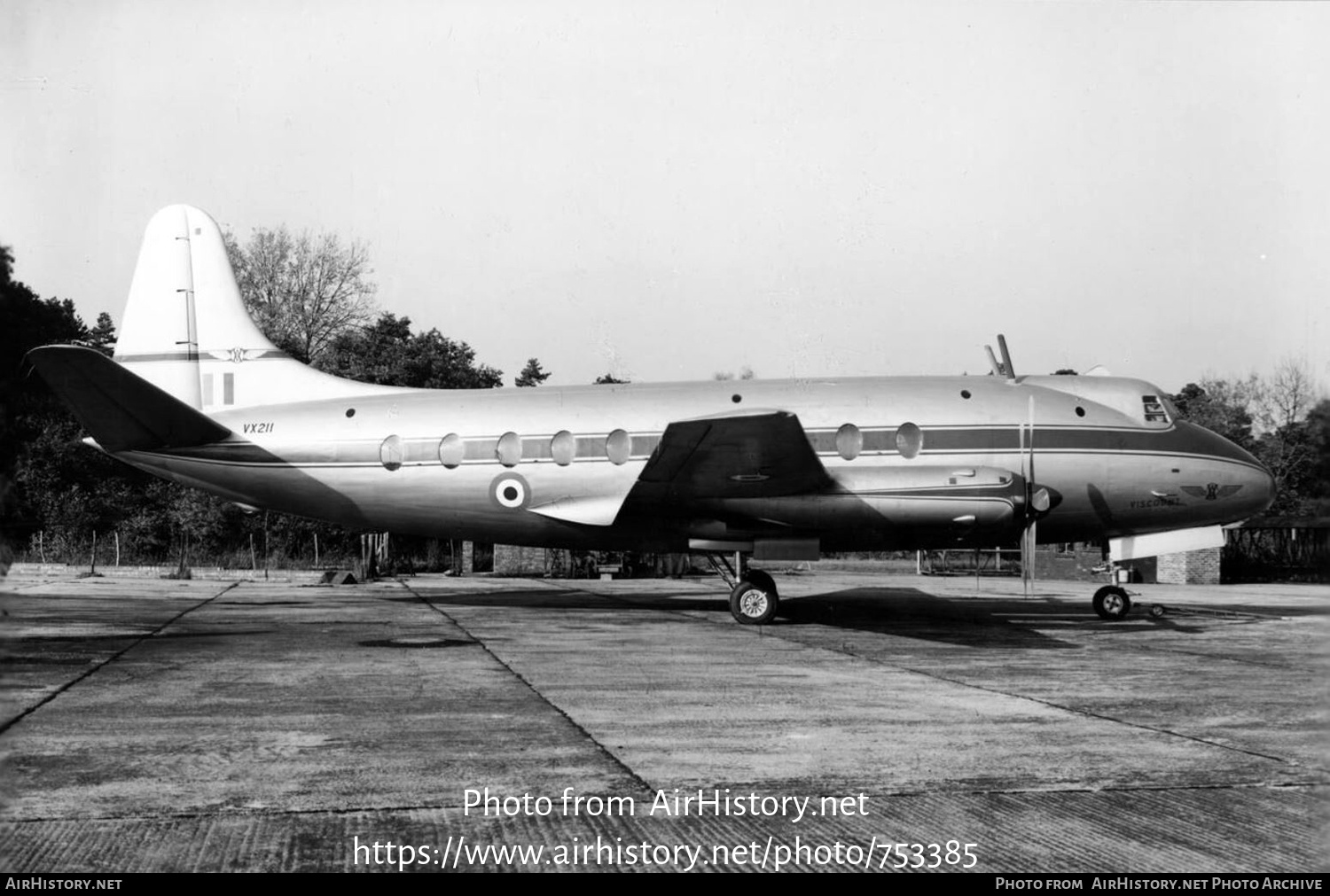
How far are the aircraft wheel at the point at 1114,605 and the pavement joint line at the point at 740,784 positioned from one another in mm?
12171

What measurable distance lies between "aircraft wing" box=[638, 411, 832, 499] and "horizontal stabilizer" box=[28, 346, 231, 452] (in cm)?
→ 779

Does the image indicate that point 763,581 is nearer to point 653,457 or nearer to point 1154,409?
point 653,457

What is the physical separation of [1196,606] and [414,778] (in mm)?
20934

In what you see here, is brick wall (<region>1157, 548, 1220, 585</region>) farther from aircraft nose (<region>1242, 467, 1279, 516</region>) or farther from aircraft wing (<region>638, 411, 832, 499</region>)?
aircraft wing (<region>638, 411, 832, 499</region>)

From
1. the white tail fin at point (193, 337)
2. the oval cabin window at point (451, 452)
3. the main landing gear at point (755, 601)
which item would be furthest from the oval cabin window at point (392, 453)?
the main landing gear at point (755, 601)

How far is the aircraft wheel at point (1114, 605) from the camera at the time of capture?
1830 cm

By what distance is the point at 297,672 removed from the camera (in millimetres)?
11227

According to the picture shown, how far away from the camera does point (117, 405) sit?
1658 centimetres

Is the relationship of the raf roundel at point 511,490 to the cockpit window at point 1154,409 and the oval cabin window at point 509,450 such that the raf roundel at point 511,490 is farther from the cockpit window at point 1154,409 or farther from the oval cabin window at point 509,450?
the cockpit window at point 1154,409

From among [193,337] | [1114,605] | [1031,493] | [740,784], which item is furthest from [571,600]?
[740,784]

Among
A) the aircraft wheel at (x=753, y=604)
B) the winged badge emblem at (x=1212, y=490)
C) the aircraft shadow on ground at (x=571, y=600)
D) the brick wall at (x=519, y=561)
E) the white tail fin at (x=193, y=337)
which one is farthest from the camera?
the brick wall at (x=519, y=561)

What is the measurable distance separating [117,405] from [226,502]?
719 inches

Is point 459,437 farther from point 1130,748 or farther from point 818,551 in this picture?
point 1130,748

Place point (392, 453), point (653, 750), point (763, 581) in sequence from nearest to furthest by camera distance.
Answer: point (653, 750) → point (763, 581) → point (392, 453)
